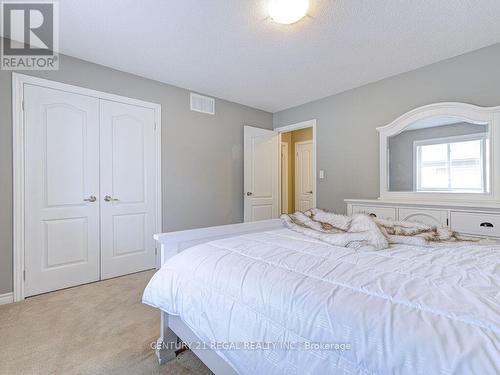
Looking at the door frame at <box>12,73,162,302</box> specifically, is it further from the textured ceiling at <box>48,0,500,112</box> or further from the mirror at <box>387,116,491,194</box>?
the mirror at <box>387,116,491,194</box>

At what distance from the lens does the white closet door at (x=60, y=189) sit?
2.39 m

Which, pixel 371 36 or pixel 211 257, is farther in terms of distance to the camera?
pixel 371 36

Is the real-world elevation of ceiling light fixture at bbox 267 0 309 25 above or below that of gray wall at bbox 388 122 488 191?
above

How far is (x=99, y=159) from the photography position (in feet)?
9.05

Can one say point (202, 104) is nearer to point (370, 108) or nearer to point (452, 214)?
point (370, 108)

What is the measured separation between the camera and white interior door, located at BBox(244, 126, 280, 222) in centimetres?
398

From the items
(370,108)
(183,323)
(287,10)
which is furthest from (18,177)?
(370,108)

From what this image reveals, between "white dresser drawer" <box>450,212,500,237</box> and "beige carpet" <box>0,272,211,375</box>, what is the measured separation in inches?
94.0

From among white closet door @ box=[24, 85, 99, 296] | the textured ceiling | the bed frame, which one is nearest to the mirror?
the textured ceiling

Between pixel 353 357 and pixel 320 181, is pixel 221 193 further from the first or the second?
pixel 353 357

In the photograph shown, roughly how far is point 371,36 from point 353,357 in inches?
96.8

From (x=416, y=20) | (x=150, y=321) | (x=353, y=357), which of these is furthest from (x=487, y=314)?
(x=416, y=20)

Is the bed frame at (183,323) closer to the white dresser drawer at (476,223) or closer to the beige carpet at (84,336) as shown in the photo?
the beige carpet at (84,336)

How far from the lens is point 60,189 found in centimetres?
254
